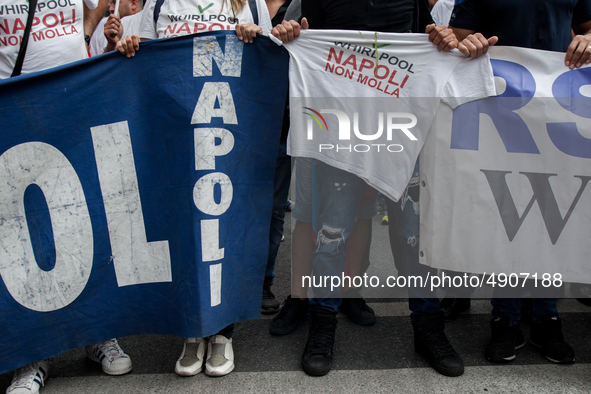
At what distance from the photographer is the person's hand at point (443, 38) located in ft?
7.02

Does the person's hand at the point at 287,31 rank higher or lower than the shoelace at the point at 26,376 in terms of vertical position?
higher

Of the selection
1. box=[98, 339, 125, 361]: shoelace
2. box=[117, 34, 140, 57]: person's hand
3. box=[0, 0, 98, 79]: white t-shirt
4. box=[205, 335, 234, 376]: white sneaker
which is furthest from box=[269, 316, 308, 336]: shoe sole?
box=[0, 0, 98, 79]: white t-shirt

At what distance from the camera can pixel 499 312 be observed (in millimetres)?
2350

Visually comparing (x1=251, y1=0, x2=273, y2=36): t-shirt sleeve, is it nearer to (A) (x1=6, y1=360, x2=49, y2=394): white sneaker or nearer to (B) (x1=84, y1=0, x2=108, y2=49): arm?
(B) (x1=84, y1=0, x2=108, y2=49): arm

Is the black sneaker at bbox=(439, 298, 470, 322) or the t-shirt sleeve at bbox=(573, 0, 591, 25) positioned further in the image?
the black sneaker at bbox=(439, 298, 470, 322)

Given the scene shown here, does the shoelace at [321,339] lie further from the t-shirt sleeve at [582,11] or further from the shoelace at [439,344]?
the t-shirt sleeve at [582,11]

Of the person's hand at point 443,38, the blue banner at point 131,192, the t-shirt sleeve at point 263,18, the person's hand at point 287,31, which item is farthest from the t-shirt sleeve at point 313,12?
the person's hand at point 443,38

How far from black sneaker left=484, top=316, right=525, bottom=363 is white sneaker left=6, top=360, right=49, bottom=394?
2.12 metres

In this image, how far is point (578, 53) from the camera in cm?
215

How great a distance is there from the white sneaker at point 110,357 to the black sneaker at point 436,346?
1.43 metres

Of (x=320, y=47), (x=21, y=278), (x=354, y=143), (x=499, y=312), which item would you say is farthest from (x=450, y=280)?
(x=21, y=278)

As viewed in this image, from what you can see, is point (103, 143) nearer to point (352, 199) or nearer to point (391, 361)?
point (352, 199)

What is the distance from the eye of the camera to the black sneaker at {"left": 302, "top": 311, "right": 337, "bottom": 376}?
2158 millimetres

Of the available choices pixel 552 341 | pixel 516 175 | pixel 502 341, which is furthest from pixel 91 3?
pixel 552 341
